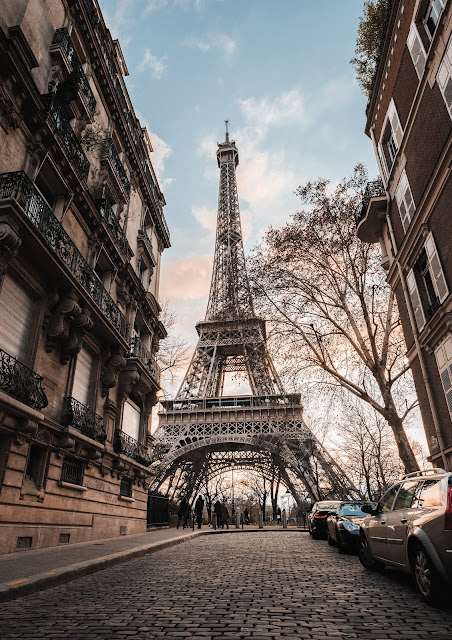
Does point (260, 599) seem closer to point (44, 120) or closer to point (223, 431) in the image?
point (44, 120)

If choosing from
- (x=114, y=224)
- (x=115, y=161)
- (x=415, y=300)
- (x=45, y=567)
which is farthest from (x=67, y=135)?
(x=415, y=300)

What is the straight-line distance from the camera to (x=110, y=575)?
7.73 m

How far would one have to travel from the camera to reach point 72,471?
12883mm

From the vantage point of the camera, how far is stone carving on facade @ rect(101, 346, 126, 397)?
15625 millimetres

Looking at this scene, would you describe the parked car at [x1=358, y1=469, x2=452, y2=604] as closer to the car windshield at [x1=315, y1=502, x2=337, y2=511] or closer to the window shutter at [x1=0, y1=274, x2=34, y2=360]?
the window shutter at [x1=0, y1=274, x2=34, y2=360]

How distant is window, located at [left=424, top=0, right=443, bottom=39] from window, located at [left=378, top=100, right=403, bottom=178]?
2873 mm

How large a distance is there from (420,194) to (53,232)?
35.1ft

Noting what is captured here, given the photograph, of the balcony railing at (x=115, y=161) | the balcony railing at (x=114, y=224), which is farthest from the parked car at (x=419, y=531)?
the balcony railing at (x=115, y=161)

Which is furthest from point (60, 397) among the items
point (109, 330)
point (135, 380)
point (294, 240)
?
point (294, 240)

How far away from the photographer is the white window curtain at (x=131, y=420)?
18438 millimetres

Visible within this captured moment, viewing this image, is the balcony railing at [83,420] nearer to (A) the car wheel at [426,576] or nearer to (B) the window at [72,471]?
(B) the window at [72,471]

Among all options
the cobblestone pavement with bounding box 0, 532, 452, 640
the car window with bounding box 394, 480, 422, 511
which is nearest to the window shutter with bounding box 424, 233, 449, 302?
the car window with bounding box 394, 480, 422, 511

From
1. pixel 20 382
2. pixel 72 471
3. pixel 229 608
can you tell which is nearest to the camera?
pixel 229 608

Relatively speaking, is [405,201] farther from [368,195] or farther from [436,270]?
[436,270]
